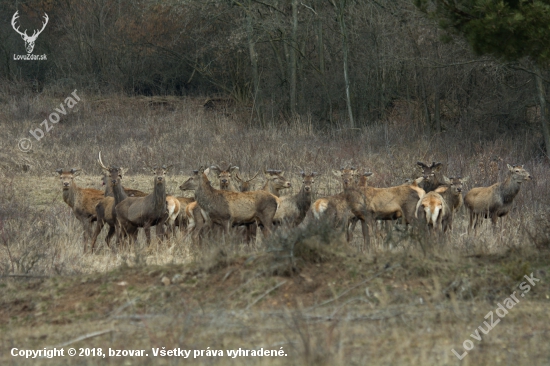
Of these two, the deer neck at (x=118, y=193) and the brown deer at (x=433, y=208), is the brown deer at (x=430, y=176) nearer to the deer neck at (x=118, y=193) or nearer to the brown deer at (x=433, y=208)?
the brown deer at (x=433, y=208)

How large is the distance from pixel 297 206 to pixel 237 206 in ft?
4.33

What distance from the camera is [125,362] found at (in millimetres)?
6543

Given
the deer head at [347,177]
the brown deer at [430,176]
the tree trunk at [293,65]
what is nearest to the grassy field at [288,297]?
the brown deer at [430,176]

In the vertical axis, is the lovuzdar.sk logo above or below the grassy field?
above

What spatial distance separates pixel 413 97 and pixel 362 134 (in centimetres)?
398

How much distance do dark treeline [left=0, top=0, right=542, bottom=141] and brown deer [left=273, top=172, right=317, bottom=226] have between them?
721cm

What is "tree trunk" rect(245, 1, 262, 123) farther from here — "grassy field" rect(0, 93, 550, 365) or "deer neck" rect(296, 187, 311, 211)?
"grassy field" rect(0, 93, 550, 365)

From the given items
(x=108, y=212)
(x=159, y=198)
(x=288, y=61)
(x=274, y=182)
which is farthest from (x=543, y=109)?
(x=108, y=212)

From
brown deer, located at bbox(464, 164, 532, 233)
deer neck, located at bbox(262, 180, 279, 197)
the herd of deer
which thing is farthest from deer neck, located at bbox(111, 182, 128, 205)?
brown deer, located at bbox(464, 164, 532, 233)

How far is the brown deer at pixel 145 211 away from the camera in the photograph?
13883 millimetres

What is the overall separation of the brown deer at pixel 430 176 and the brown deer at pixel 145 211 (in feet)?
16.9

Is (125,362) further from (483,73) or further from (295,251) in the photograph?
(483,73)

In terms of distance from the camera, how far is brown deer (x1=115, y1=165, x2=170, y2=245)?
13883 mm

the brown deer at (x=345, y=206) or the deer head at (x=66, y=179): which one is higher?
the deer head at (x=66, y=179)
